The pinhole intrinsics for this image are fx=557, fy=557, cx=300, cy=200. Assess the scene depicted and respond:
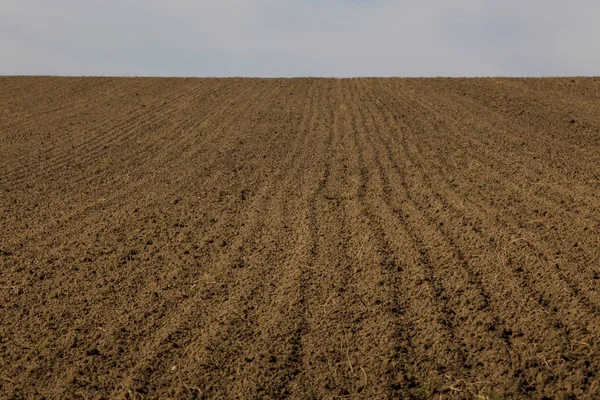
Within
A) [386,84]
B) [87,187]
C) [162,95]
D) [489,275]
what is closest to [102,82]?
[162,95]

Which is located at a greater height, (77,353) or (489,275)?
(489,275)

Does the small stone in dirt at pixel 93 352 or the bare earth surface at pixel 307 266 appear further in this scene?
the small stone in dirt at pixel 93 352

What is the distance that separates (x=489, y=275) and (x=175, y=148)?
28.8 feet

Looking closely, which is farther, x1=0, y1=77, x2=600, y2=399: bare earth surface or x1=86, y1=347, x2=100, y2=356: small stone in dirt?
x1=86, y1=347, x2=100, y2=356: small stone in dirt

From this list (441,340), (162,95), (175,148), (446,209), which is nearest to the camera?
(441,340)

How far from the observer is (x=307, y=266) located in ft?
18.6

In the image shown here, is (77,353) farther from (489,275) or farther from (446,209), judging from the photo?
(446,209)

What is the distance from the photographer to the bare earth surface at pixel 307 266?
3.96 m

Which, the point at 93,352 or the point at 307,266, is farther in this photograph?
the point at 307,266

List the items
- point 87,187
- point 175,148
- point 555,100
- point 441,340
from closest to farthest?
point 441,340
point 87,187
point 175,148
point 555,100

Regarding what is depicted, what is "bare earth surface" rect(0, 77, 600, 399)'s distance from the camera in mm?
3961

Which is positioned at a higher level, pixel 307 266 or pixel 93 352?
pixel 307 266

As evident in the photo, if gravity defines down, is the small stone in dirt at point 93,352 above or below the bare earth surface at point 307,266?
below

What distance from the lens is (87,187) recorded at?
9.53 meters
